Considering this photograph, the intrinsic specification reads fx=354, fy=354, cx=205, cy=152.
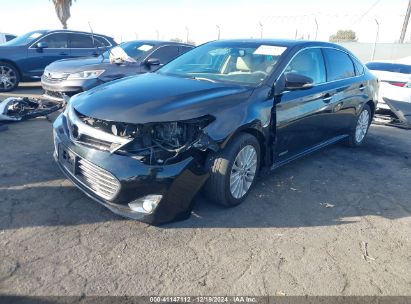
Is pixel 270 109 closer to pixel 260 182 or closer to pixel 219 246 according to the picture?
pixel 260 182

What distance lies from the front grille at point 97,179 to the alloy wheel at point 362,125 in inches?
173

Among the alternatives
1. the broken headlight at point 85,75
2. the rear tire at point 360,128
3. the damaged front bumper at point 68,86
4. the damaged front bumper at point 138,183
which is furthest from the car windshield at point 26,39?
the rear tire at point 360,128

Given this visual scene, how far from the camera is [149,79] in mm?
3992

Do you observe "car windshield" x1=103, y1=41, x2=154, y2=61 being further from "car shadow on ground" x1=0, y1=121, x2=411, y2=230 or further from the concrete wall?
the concrete wall

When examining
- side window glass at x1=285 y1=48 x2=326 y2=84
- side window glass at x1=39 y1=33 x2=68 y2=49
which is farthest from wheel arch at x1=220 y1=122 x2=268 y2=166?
side window glass at x1=39 y1=33 x2=68 y2=49

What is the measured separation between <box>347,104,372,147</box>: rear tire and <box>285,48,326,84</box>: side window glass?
1.57 m

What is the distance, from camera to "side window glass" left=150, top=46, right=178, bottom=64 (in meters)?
8.11

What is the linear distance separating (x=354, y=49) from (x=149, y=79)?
842 inches

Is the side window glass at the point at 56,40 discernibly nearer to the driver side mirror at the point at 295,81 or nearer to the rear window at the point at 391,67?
the driver side mirror at the point at 295,81

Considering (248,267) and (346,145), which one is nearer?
(248,267)

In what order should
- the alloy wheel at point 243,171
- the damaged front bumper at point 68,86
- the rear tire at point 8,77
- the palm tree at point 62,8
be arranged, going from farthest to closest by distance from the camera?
the palm tree at point 62,8
the rear tire at point 8,77
the damaged front bumper at point 68,86
the alloy wheel at point 243,171

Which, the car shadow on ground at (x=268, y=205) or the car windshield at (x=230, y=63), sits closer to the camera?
the car shadow on ground at (x=268, y=205)

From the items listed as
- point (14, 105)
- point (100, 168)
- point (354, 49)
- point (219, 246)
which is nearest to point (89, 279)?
point (100, 168)

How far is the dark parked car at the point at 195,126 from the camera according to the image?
2.91 metres
